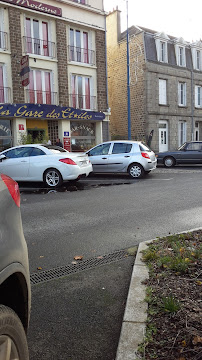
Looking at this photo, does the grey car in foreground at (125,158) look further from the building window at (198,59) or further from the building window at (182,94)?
the building window at (198,59)

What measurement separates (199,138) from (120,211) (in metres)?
27.1

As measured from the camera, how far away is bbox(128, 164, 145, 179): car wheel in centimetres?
1309

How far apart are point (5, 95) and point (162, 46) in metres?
15.7

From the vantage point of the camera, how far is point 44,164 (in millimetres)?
10828

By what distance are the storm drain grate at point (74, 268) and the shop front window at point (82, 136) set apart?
1939 cm

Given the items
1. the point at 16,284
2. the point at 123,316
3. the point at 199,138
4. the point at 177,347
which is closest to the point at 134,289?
the point at 123,316

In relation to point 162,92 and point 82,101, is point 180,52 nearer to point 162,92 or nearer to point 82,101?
point 162,92

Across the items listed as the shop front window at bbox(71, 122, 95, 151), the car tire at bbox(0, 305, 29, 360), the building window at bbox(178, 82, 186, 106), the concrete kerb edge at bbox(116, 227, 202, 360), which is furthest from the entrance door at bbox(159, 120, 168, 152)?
the car tire at bbox(0, 305, 29, 360)

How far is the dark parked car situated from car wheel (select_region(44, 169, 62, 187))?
904 centimetres

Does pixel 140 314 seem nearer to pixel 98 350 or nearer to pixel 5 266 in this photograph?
pixel 98 350

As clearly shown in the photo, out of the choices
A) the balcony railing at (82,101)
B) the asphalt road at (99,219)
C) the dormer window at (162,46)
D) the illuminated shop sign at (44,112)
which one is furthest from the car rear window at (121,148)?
the dormer window at (162,46)

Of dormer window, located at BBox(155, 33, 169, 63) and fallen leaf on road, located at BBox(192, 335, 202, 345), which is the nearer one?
fallen leaf on road, located at BBox(192, 335, 202, 345)

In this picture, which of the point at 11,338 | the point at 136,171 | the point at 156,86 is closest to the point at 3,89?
the point at 136,171

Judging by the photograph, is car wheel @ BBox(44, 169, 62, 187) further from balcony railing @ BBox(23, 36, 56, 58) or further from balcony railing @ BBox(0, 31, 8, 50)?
balcony railing @ BBox(23, 36, 56, 58)
